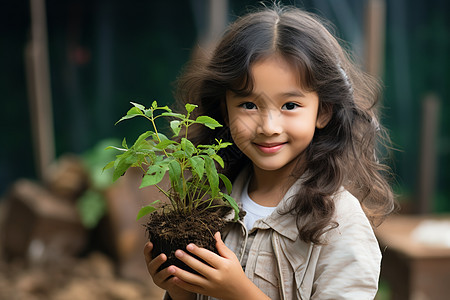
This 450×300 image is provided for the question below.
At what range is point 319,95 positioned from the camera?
5.34 ft

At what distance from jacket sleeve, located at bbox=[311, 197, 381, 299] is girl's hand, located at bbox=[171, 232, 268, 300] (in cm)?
18

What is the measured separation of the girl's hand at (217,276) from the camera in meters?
1.45

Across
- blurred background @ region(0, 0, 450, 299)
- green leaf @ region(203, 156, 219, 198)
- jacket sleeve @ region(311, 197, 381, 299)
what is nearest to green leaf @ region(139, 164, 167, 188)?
green leaf @ region(203, 156, 219, 198)

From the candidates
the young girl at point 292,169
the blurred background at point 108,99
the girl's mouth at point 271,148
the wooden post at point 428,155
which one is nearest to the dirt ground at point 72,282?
the blurred background at point 108,99

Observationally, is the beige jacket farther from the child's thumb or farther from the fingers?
the fingers

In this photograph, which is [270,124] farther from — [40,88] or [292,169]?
[40,88]

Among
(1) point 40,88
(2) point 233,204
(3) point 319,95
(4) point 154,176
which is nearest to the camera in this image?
(4) point 154,176

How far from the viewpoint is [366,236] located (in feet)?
5.03

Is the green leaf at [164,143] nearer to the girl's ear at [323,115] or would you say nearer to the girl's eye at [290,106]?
the girl's eye at [290,106]

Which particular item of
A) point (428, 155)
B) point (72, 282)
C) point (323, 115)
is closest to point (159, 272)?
point (323, 115)

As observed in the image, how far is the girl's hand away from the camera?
145 cm

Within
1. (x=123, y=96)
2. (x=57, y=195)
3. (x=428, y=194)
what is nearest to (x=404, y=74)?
(x=428, y=194)

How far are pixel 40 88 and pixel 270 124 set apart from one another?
14.7ft

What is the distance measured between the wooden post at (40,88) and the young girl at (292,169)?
162 inches
